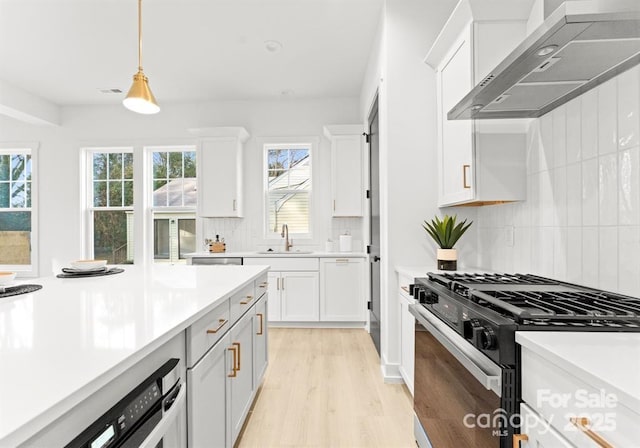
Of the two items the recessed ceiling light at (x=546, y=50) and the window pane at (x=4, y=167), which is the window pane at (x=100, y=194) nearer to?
the window pane at (x=4, y=167)

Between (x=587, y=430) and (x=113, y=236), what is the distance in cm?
557

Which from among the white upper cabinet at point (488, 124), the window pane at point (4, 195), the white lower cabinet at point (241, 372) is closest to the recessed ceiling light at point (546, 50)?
the white upper cabinet at point (488, 124)

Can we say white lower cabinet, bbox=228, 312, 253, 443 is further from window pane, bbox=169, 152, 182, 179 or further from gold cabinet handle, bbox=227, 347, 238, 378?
window pane, bbox=169, 152, 182, 179

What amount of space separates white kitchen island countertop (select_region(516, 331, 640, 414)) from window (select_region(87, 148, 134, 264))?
5.23 m

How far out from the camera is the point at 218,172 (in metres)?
4.43

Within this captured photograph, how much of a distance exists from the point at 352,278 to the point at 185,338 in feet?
10.0

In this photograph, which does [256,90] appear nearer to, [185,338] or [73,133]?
[73,133]

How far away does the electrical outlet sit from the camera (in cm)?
210

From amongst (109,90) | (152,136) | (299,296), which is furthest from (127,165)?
(299,296)

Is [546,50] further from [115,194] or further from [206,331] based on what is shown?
[115,194]

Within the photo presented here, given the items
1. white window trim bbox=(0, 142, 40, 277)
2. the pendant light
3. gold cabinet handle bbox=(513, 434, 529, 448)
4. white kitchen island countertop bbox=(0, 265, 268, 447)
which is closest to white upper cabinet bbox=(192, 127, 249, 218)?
the pendant light

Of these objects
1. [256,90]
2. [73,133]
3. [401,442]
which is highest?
[256,90]

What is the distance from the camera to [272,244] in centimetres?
473

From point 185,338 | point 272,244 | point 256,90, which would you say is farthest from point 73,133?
point 185,338
